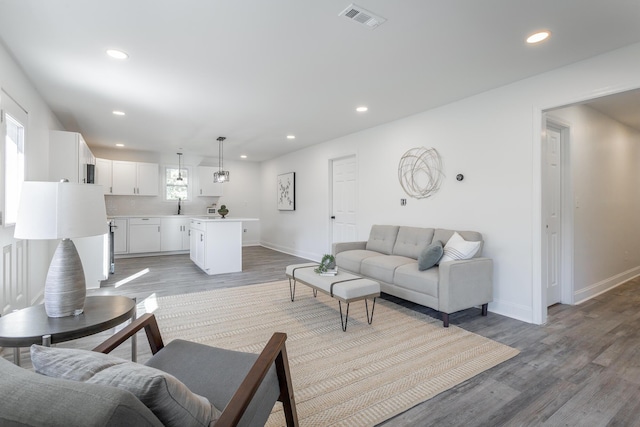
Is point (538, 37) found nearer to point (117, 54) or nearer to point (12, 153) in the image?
point (117, 54)

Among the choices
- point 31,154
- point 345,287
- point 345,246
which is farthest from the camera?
point 345,246

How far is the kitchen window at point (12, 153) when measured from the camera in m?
2.75

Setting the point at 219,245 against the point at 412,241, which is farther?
the point at 219,245

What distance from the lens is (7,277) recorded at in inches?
106

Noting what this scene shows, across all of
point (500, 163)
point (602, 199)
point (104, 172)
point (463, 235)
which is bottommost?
point (463, 235)

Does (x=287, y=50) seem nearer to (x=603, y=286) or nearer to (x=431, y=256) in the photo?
(x=431, y=256)

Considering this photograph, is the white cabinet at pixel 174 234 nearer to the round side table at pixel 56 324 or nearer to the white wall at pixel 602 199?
the round side table at pixel 56 324

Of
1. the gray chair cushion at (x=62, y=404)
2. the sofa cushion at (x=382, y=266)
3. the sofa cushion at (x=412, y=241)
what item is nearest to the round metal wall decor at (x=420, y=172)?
the sofa cushion at (x=412, y=241)

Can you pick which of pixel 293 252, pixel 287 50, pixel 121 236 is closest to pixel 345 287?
pixel 287 50

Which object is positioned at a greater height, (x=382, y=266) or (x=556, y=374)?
(x=382, y=266)

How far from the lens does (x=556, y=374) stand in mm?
2180

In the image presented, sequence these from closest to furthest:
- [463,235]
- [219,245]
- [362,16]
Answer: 1. [362,16]
2. [463,235]
3. [219,245]

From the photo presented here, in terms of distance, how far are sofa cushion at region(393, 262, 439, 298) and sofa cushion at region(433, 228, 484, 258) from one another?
18.9 inches

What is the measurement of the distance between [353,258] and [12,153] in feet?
12.6
